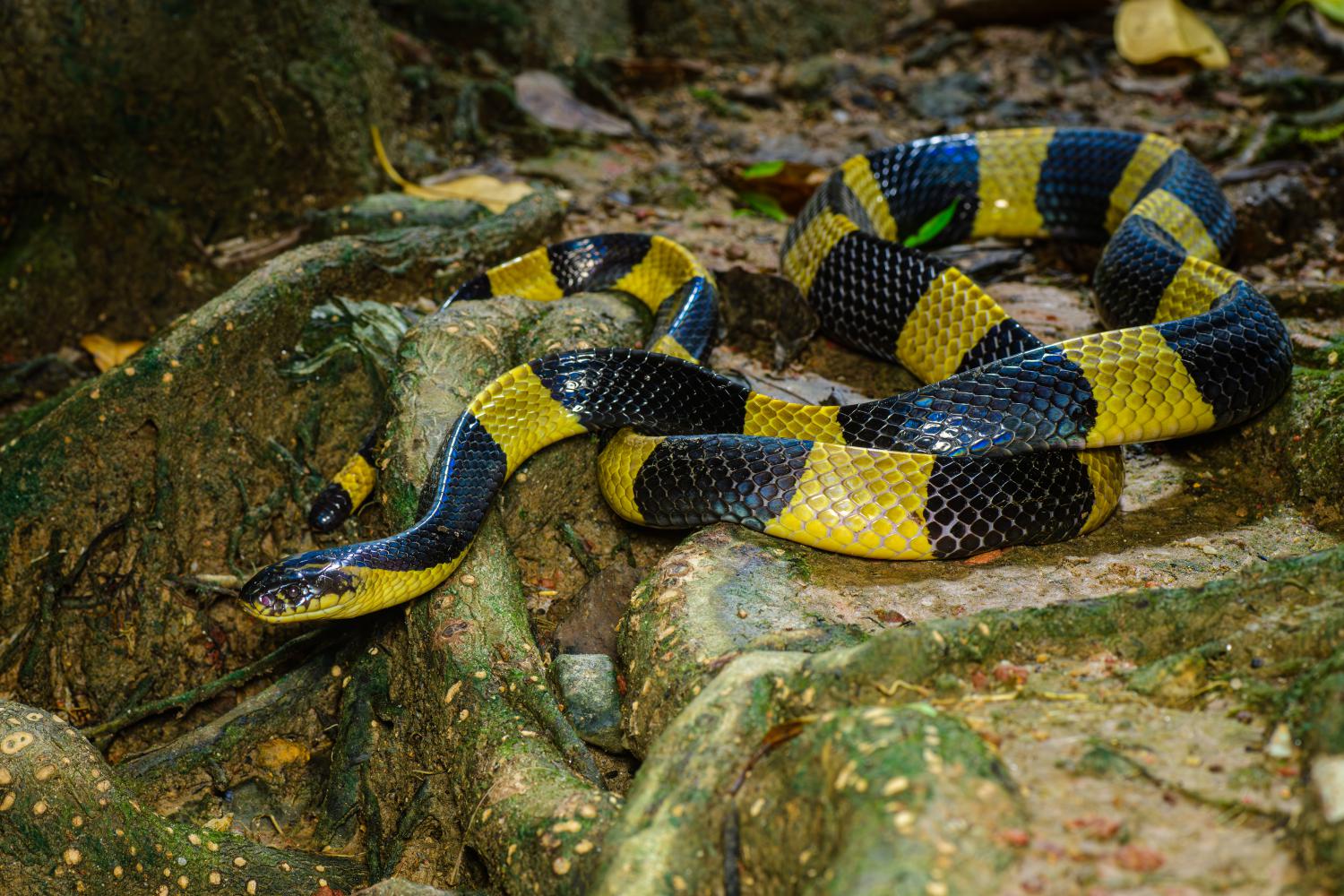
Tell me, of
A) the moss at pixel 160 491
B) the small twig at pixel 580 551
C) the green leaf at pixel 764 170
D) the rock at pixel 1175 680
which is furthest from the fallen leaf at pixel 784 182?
the rock at pixel 1175 680

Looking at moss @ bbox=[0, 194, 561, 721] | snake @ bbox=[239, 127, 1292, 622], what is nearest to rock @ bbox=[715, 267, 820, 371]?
snake @ bbox=[239, 127, 1292, 622]

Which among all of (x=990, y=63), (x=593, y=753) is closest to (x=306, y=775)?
(x=593, y=753)

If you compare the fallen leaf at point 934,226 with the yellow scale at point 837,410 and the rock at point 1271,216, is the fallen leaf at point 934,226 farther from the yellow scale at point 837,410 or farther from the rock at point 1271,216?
the rock at point 1271,216

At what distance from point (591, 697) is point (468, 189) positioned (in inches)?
175

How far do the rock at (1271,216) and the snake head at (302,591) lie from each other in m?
5.87

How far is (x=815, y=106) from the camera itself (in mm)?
9812

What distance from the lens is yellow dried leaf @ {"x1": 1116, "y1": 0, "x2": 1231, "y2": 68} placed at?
9617mm

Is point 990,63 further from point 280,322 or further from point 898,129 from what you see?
point 280,322

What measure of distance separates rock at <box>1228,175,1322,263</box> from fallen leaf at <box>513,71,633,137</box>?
473cm

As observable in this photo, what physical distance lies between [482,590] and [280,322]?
81.3 inches

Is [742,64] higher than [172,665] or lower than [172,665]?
higher

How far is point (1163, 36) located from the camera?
9.65m

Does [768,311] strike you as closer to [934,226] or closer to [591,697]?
[934,226]

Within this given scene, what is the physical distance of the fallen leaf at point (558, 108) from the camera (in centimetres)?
890
